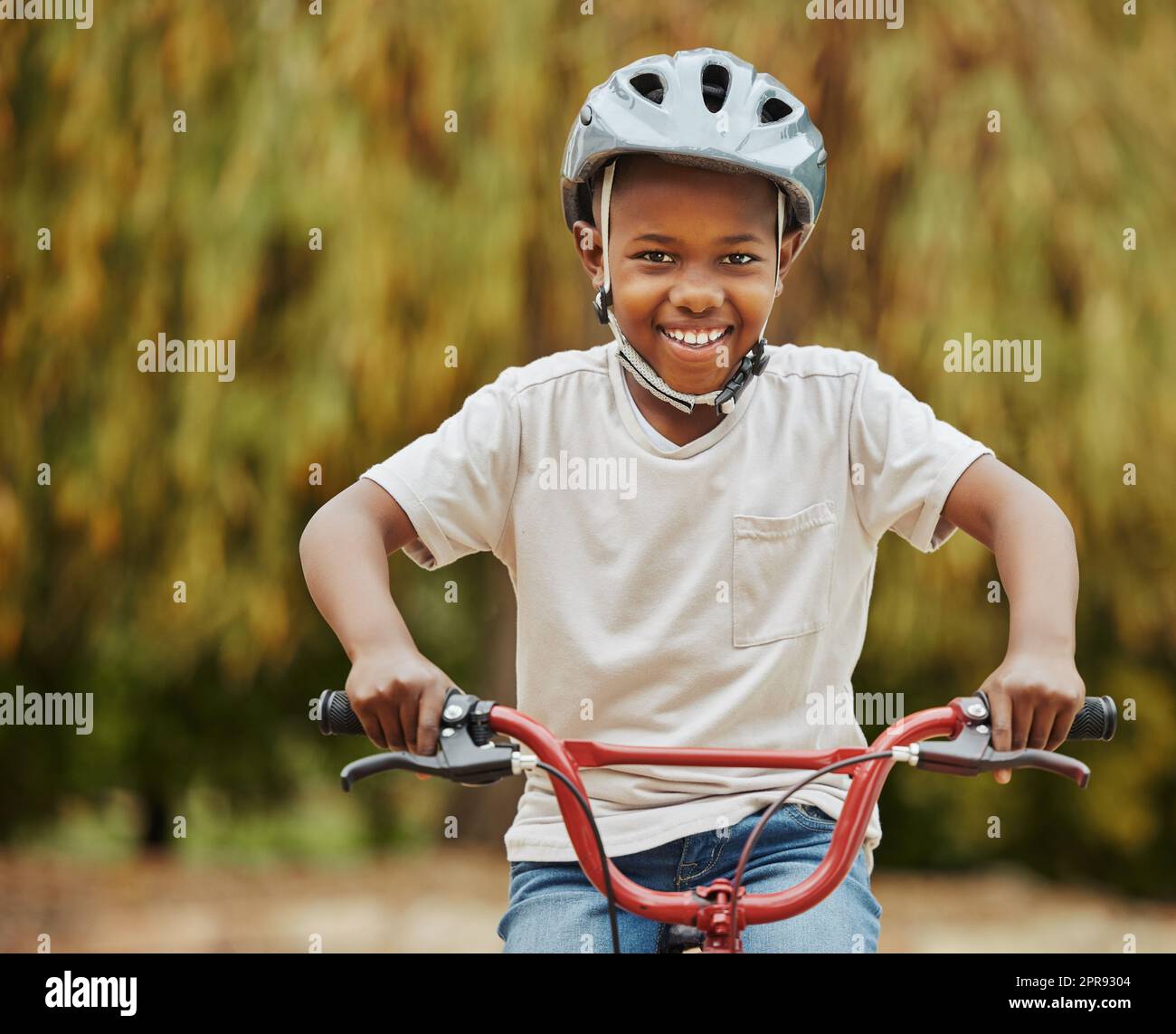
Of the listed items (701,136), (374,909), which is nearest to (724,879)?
(701,136)

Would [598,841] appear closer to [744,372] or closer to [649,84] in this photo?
[744,372]

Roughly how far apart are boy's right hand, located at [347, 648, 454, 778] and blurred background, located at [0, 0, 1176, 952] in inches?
162

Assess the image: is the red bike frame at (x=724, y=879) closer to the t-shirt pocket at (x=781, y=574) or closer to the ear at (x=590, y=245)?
the t-shirt pocket at (x=781, y=574)

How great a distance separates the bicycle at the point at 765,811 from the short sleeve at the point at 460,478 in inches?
16.8

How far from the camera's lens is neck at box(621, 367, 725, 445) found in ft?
8.50

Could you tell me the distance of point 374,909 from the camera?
6.56m

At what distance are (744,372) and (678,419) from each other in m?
0.15

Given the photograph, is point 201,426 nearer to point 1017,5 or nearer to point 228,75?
point 228,75

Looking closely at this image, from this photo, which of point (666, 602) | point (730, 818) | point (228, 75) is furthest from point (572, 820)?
point (228, 75)

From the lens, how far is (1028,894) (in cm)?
736

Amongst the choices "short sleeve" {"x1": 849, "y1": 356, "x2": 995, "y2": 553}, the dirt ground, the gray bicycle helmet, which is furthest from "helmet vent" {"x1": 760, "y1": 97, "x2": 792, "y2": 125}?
the dirt ground

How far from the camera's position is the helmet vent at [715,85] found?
2.70 meters

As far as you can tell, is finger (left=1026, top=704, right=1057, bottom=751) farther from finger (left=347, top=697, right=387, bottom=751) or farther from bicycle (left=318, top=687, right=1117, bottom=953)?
Result: finger (left=347, top=697, right=387, bottom=751)

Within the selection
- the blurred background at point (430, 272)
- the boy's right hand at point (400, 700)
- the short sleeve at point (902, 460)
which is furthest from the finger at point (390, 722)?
the blurred background at point (430, 272)
